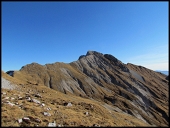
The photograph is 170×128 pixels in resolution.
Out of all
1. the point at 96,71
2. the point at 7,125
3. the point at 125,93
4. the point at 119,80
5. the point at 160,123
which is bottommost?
the point at 160,123

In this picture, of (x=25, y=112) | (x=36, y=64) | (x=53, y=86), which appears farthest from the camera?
(x=36, y=64)

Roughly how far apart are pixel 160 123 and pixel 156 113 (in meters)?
13.7

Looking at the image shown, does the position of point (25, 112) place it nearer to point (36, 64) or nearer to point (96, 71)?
point (36, 64)

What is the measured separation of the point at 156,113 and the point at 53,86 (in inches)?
3797

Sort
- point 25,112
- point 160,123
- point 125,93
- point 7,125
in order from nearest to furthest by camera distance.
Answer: point 7,125 → point 25,112 → point 160,123 → point 125,93

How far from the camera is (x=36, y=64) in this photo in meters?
176

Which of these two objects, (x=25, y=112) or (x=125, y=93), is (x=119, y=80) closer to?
(x=125, y=93)

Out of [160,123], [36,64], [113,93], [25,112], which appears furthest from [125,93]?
[25,112]

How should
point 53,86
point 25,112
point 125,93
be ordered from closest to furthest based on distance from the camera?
point 25,112 < point 53,86 < point 125,93

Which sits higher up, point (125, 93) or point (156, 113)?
point (125, 93)

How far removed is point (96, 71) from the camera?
642ft

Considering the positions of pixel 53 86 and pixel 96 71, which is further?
pixel 96 71

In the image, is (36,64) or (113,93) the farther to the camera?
(36,64)

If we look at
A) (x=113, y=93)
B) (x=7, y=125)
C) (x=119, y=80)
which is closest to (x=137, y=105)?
(x=113, y=93)
